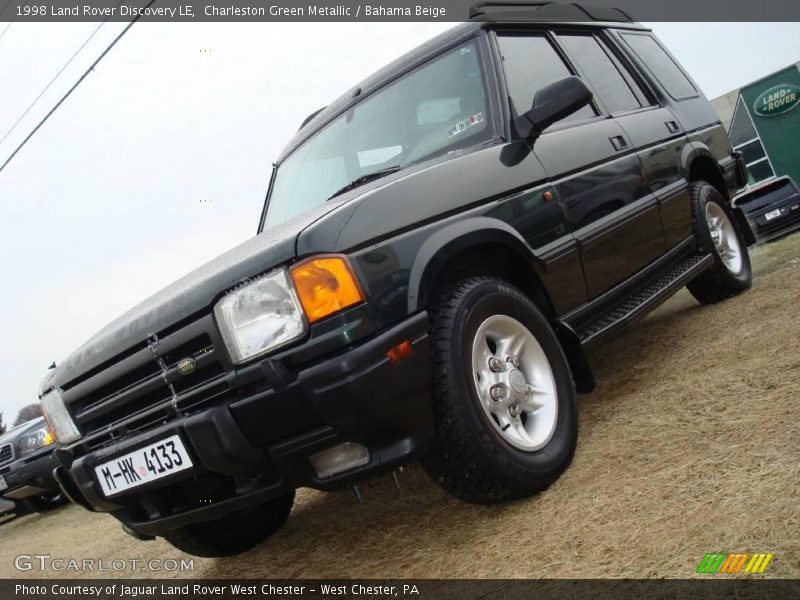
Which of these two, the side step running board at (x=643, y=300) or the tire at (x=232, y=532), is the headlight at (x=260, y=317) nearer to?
the tire at (x=232, y=532)

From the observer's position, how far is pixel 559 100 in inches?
Result: 108

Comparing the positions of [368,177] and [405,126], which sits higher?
[405,126]

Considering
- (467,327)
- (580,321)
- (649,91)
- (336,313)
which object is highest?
(649,91)

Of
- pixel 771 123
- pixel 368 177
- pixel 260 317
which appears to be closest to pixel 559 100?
pixel 368 177

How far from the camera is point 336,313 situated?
2.03 m

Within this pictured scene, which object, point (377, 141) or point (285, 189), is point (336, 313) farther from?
point (285, 189)

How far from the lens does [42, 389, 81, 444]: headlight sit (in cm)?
270

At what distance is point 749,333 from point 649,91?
1666mm

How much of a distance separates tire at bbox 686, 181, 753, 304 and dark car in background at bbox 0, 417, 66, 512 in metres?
6.16

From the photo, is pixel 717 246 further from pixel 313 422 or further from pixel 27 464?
pixel 27 464

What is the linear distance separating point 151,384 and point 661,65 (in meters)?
3.98

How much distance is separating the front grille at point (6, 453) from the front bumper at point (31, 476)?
0.18 meters

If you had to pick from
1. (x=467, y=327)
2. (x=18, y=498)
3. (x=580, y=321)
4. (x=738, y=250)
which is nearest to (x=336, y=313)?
Answer: (x=467, y=327)

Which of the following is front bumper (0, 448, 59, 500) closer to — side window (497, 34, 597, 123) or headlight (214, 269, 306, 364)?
headlight (214, 269, 306, 364)
